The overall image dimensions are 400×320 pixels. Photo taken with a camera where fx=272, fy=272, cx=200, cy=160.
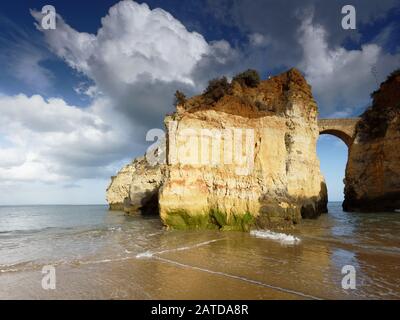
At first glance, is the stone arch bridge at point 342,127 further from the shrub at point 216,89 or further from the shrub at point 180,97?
the shrub at point 180,97

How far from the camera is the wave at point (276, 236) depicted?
9531 millimetres

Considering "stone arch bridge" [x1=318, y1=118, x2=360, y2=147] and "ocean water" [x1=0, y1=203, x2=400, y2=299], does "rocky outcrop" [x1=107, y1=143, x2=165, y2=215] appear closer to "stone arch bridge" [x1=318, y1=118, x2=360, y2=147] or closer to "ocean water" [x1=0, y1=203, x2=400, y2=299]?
"ocean water" [x1=0, y1=203, x2=400, y2=299]

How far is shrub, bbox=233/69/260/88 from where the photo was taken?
15.4 metres

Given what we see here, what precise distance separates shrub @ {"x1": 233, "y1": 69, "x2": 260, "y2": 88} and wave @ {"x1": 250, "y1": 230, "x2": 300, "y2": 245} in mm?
8337

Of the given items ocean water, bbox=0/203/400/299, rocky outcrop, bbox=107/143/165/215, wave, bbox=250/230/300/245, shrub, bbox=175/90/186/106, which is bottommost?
ocean water, bbox=0/203/400/299

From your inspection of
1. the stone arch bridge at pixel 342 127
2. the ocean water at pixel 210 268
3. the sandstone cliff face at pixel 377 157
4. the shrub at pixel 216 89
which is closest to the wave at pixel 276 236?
the ocean water at pixel 210 268

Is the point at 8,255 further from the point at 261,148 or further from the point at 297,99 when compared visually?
the point at 297,99

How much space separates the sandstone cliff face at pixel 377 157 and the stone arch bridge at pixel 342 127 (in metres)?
0.73

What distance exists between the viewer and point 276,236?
10.3m

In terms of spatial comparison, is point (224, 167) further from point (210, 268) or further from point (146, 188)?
point (146, 188)

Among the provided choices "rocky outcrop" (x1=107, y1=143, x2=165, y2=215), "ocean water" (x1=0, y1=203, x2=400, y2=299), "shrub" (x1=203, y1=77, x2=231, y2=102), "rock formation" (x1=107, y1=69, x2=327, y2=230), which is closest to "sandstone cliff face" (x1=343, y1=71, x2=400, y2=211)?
"rock formation" (x1=107, y1=69, x2=327, y2=230)

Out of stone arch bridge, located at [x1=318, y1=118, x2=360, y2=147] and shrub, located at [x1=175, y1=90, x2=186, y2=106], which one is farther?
stone arch bridge, located at [x1=318, y1=118, x2=360, y2=147]

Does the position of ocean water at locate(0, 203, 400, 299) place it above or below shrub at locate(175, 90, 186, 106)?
below

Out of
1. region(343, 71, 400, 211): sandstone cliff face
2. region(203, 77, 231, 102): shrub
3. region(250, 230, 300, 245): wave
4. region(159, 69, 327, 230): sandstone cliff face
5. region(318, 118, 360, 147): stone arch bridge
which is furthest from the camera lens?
region(318, 118, 360, 147): stone arch bridge
